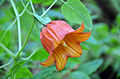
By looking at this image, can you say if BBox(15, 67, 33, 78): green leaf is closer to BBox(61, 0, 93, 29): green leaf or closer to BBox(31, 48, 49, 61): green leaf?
BBox(31, 48, 49, 61): green leaf

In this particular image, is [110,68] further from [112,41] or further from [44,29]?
[44,29]

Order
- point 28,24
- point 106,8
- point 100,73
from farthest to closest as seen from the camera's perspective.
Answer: point 106,8, point 100,73, point 28,24

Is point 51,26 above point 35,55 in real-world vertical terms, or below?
above

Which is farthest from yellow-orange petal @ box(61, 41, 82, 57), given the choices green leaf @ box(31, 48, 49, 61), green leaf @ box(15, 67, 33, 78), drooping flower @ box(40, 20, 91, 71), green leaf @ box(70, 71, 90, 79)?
green leaf @ box(70, 71, 90, 79)

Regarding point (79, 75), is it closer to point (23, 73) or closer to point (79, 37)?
point (23, 73)

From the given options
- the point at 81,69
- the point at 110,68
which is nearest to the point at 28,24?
the point at 81,69

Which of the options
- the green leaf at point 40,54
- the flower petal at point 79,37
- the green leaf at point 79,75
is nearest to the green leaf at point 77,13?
the flower petal at point 79,37

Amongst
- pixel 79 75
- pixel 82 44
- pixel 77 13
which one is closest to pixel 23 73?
pixel 77 13
